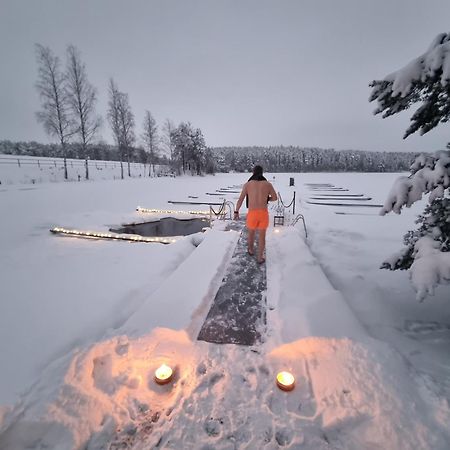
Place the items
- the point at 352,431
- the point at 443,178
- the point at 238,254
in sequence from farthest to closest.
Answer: the point at 238,254
the point at 443,178
the point at 352,431

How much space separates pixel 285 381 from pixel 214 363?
0.77 meters

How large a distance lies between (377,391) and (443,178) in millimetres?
2174

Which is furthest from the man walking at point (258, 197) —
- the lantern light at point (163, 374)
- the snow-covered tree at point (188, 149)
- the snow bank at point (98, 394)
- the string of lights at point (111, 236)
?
the snow-covered tree at point (188, 149)

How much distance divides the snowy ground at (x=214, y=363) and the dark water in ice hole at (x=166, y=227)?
4.85 meters

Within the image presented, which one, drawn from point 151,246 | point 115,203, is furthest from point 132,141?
point 151,246

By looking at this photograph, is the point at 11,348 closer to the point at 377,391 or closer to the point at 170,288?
the point at 170,288

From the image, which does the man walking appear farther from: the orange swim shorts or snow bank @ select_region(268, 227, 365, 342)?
snow bank @ select_region(268, 227, 365, 342)

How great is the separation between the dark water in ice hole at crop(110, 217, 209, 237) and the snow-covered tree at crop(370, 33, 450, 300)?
859 centimetres

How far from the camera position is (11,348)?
307cm

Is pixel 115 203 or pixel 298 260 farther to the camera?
pixel 115 203

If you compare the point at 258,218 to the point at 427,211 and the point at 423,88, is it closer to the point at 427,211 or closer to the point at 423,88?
the point at 427,211

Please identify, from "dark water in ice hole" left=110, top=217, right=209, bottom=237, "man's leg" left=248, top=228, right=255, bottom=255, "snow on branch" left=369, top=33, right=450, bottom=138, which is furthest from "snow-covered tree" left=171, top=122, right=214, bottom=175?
"snow on branch" left=369, top=33, right=450, bottom=138

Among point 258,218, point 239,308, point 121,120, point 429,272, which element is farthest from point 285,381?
point 121,120

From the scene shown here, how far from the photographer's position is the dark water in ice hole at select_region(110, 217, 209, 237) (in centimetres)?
1035
